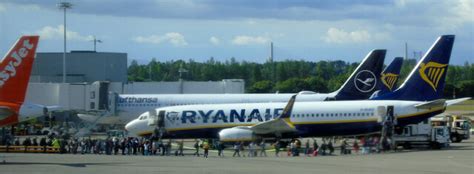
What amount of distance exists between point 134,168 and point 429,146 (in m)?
20.5

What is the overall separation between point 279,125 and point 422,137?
308 inches

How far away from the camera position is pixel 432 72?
46.8 m

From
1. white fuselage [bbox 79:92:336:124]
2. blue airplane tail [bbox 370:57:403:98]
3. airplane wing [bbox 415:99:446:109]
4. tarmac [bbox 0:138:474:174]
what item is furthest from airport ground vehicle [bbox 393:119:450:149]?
white fuselage [bbox 79:92:336:124]

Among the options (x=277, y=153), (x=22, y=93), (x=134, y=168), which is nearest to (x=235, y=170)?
(x=134, y=168)

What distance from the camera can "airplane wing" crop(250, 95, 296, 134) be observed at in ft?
152

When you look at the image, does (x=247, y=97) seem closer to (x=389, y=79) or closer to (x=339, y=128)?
(x=389, y=79)

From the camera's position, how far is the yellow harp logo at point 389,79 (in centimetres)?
6203

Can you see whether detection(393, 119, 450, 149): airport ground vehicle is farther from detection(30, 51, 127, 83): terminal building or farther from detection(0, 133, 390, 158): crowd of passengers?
detection(30, 51, 127, 83): terminal building

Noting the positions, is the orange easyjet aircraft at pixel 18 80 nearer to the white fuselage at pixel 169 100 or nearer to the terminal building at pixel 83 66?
the white fuselage at pixel 169 100

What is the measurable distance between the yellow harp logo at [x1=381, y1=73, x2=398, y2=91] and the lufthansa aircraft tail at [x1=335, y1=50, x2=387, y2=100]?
3821mm

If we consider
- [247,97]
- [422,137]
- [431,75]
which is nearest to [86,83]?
[247,97]

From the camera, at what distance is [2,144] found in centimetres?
4631

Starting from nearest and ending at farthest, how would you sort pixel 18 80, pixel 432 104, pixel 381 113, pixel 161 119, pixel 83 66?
pixel 18 80 < pixel 432 104 < pixel 381 113 < pixel 161 119 < pixel 83 66

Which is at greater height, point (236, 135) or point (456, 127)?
point (456, 127)
